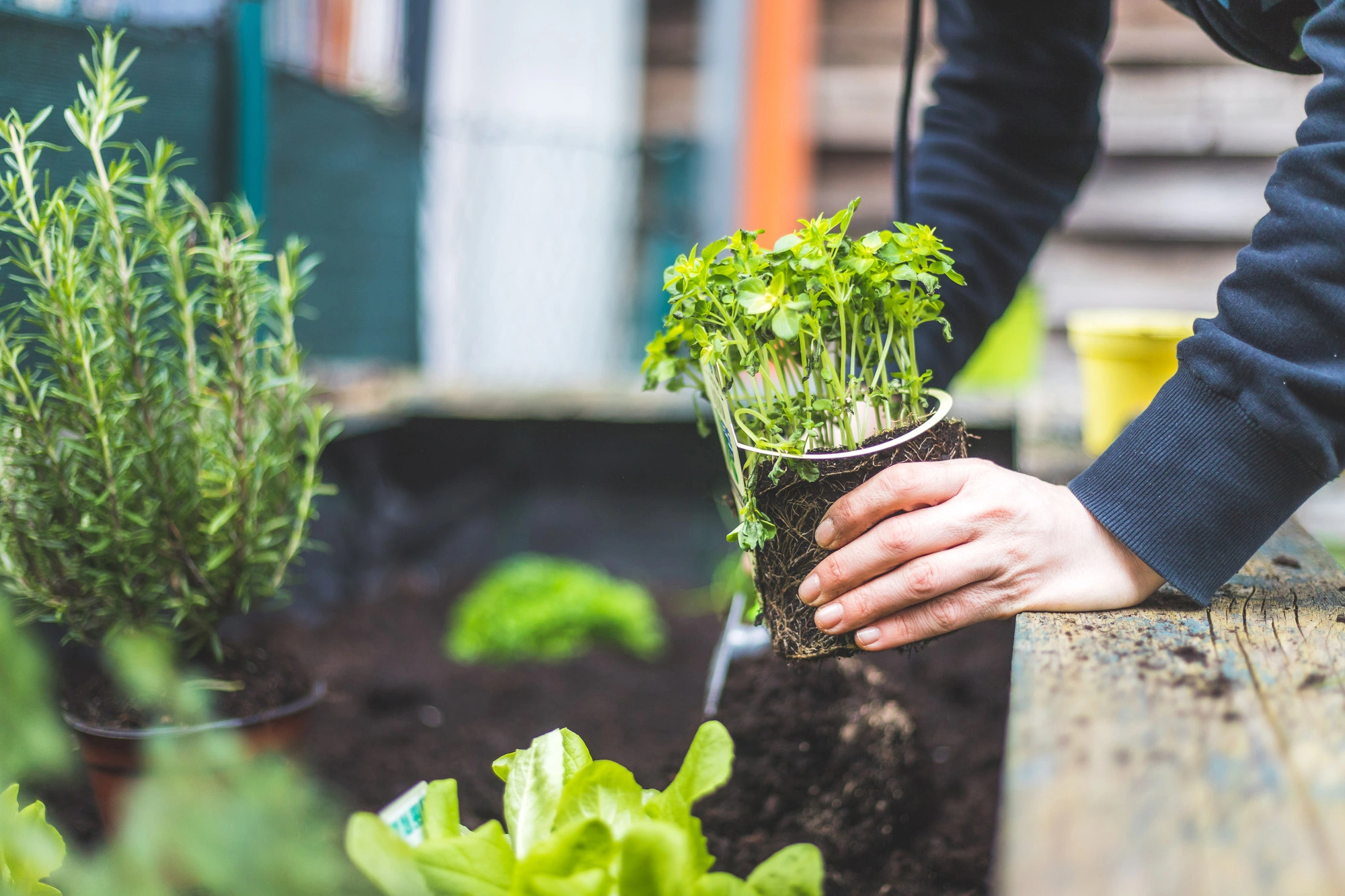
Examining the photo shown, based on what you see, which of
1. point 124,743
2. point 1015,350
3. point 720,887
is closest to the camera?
point 720,887

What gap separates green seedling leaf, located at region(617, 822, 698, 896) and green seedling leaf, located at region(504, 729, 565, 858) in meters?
0.15

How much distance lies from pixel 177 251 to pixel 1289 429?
1.32m

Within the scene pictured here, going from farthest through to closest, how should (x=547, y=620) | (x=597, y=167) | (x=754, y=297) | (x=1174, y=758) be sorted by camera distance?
(x=597, y=167)
(x=547, y=620)
(x=754, y=297)
(x=1174, y=758)

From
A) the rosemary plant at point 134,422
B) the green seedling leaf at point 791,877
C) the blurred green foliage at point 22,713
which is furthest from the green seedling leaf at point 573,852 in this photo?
the rosemary plant at point 134,422

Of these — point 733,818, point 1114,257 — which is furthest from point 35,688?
point 1114,257

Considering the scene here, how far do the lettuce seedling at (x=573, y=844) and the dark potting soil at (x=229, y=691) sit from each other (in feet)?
2.17

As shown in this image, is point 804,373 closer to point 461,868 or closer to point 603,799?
point 603,799

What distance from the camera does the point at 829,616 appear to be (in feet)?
3.25

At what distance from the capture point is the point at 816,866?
764 mm

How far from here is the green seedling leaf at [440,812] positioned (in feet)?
2.76

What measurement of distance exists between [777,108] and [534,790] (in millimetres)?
3308

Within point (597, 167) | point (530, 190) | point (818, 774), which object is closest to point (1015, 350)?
point (597, 167)

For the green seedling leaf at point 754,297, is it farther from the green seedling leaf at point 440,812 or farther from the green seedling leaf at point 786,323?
the green seedling leaf at point 440,812

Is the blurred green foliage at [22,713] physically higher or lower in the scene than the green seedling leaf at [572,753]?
higher
